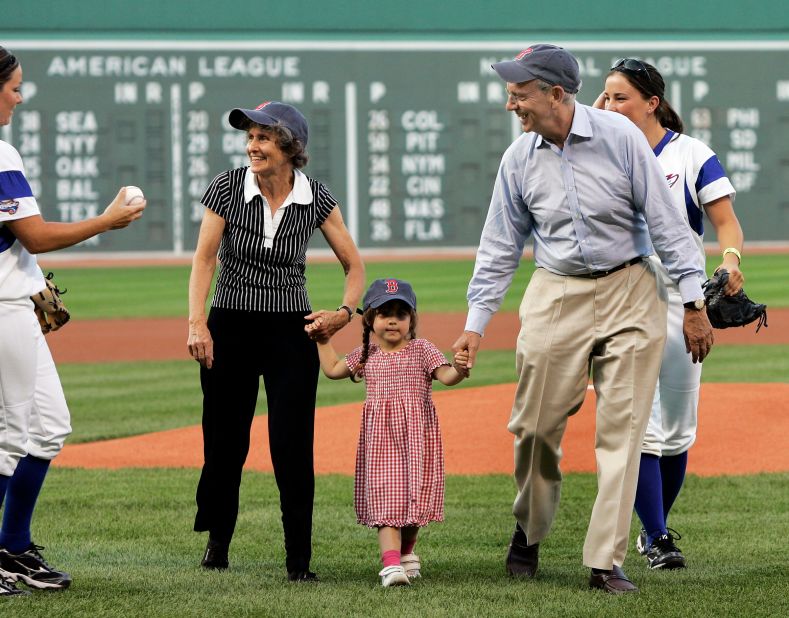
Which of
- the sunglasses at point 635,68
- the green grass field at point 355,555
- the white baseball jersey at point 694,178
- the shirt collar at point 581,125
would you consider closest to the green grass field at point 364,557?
the green grass field at point 355,555

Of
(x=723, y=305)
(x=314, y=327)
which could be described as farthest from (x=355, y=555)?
(x=723, y=305)

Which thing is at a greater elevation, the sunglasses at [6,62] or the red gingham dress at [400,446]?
the sunglasses at [6,62]

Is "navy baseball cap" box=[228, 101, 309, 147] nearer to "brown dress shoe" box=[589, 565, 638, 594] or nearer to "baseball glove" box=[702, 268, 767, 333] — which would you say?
"baseball glove" box=[702, 268, 767, 333]

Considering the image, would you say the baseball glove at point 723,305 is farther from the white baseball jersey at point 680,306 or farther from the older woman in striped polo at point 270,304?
the older woman in striped polo at point 270,304

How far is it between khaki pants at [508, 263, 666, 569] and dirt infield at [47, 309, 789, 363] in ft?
37.2

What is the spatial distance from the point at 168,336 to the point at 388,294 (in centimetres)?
1389

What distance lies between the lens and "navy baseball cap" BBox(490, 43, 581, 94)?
4082 mm

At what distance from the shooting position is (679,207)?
179 inches

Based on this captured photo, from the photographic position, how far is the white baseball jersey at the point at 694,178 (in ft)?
15.1

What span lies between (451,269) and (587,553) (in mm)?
24711

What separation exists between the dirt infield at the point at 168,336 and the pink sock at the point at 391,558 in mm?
11399

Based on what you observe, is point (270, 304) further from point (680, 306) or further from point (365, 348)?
point (680, 306)

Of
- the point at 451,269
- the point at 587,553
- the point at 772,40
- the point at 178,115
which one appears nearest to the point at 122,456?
the point at 587,553

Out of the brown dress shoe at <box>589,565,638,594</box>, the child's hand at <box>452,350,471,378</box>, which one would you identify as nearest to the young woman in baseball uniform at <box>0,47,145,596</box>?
the child's hand at <box>452,350,471,378</box>
